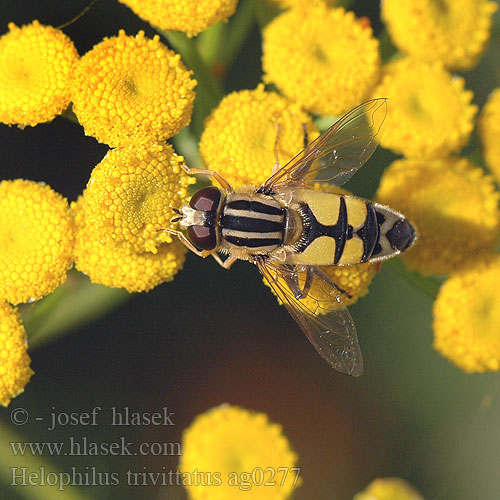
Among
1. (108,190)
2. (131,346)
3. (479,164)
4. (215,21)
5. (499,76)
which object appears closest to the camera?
(108,190)

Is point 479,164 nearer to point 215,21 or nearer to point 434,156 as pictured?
point 434,156

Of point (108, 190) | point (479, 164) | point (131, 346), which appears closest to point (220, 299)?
point (131, 346)

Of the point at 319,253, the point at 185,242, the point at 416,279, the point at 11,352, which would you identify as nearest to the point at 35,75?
the point at 185,242

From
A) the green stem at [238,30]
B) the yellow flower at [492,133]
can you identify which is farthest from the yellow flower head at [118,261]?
the yellow flower at [492,133]

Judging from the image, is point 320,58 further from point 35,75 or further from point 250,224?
point 35,75

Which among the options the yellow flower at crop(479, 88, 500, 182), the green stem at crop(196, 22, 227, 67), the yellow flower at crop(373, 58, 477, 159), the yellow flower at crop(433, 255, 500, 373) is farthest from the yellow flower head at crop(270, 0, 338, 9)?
the yellow flower at crop(433, 255, 500, 373)

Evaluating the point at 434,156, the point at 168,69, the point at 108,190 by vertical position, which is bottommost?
the point at 108,190

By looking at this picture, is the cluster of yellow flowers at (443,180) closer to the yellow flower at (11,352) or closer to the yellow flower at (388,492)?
the yellow flower at (388,492)
